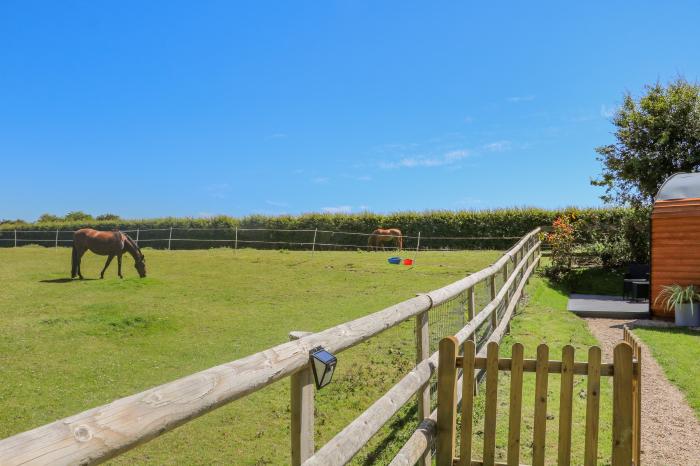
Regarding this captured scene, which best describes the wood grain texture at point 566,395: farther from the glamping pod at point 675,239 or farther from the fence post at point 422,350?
the glamping pod at point 675,239

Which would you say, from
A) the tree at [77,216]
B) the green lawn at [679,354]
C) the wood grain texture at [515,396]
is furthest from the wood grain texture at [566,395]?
the tree at [77,216]

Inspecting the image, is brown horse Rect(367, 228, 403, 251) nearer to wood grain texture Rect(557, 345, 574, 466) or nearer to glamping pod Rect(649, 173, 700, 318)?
glamping pod Rect(649, 173, 700, 318)

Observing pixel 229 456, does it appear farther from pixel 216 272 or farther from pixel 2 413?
pixel 216 272

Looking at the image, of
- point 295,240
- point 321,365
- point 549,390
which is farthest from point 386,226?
point 321,365

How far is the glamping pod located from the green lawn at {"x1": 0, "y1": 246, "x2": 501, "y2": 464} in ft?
17.0

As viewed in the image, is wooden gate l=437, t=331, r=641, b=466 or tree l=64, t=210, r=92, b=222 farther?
tree l=64, t=210, r=92, b=222

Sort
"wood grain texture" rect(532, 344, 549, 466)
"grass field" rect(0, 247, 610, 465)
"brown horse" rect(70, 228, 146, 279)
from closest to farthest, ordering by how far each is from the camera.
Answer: "wood grain texture" rect(532, 344, 549, 466) → "grass field" rect(0, 247, 610, 465) → "brown horse" rect(70, 228, 146, 279)

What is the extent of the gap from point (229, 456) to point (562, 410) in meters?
2.90

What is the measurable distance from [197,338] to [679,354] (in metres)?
7.56

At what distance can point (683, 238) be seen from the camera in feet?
39.1

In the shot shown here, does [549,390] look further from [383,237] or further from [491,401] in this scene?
[383,237]

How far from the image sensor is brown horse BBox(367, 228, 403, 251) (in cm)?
2967

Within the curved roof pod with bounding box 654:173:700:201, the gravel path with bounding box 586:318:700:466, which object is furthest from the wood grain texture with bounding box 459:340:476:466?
the curved roof pod with bounding box 654:173:700:201

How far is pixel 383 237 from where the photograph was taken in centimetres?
2980
